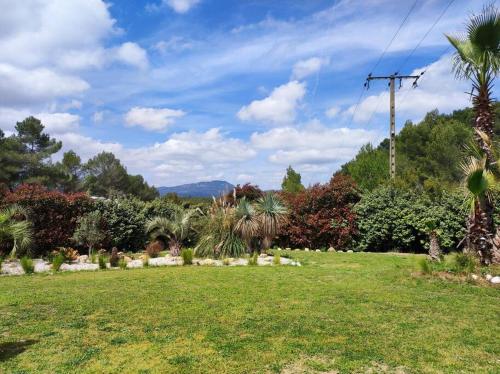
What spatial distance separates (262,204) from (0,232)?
6.91 metres

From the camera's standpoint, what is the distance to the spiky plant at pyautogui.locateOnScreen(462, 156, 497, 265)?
26.8ft

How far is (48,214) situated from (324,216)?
396 inches

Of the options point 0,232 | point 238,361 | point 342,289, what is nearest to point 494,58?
point 342,289

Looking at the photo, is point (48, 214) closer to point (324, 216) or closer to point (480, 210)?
point (324, 216)

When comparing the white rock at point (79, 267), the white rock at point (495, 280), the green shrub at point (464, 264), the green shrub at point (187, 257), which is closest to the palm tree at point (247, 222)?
the green shrub at point (187, 257)

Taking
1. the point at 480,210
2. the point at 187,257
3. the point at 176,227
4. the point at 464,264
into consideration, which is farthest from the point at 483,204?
the point at 176,227

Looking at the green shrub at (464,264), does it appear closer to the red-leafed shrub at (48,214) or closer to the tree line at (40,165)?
the red-leafed shrub at (48,214)

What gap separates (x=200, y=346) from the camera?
14.2 feet

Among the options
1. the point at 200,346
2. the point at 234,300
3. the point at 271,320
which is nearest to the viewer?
the point at 200,346

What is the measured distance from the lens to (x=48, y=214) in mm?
13688

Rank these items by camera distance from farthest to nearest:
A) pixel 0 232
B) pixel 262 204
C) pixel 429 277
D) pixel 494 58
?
pixel 262 204 → pixel 0 232 → pixel 494 58 → pixel 429 277

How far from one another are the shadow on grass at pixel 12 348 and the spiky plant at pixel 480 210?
7.88m

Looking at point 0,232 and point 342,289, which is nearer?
point 342,289

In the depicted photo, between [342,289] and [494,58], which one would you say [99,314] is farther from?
[494,58]
